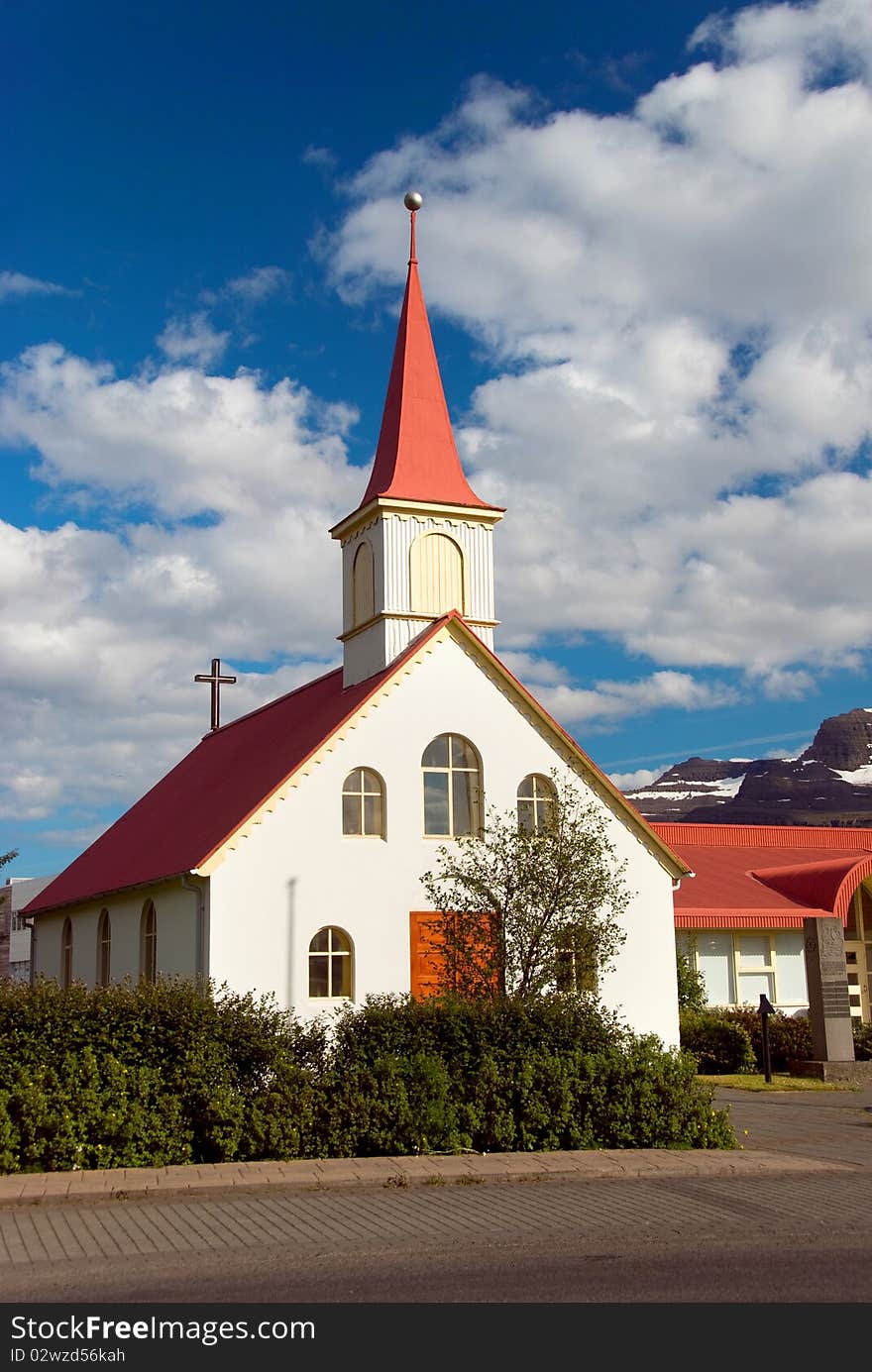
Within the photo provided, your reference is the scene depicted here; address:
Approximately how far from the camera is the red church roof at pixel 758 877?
30016 mm

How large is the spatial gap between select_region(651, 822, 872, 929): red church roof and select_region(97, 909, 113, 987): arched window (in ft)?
40.7

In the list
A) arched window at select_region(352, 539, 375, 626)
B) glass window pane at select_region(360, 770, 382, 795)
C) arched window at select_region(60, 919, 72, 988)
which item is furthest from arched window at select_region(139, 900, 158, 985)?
arched window at select_region(60, 919, 72, 988)

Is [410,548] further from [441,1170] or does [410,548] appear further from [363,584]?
[441,1170]

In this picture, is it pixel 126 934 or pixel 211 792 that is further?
pixel 211 792

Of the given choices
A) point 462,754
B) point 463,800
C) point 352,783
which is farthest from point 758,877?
point 352,783

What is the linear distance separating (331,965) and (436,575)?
8.07 meters

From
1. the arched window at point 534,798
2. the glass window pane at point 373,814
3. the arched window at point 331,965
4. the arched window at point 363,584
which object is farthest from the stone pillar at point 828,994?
the arched window at point 363,584

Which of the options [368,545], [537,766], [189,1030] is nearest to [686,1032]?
[537,766]

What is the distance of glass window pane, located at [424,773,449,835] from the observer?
23.7 meters

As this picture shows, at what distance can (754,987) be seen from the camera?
1248 inches

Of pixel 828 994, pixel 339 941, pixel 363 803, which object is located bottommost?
pixel 828 994
